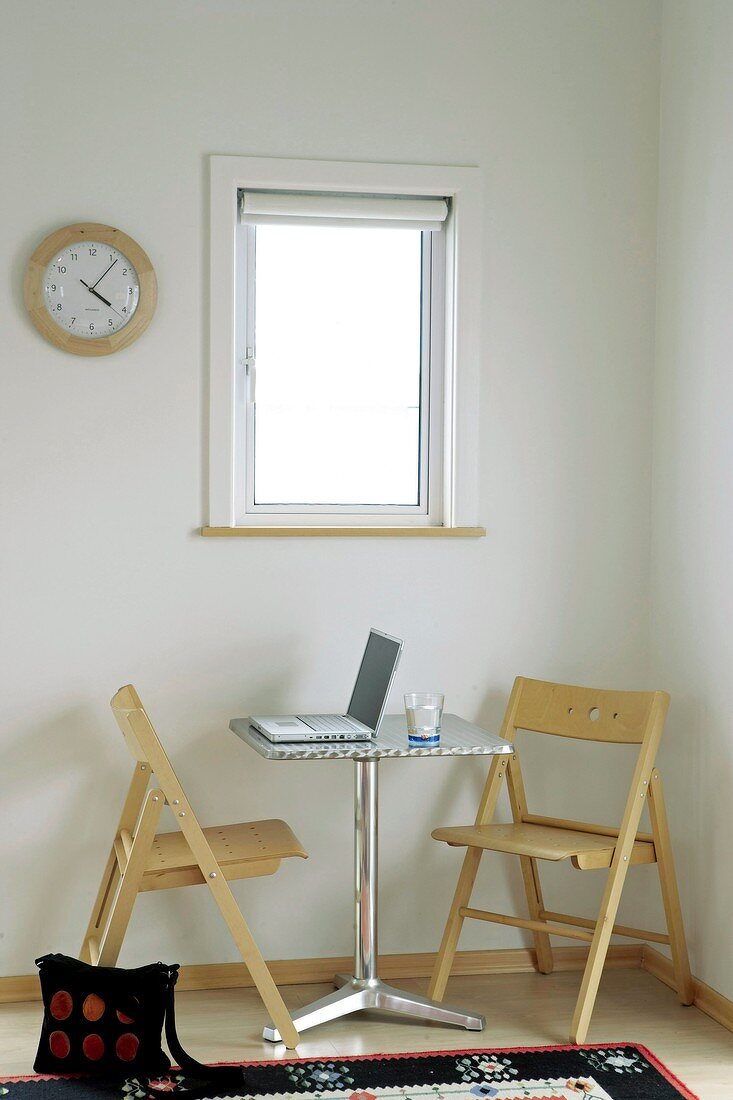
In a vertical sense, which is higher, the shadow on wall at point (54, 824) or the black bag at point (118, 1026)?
the shadow on wall at point (54, 824)

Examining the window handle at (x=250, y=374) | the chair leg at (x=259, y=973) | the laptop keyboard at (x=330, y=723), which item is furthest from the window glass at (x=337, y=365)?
the chair leg at (x=259, y=973)

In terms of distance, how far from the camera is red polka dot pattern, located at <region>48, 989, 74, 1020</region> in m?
2.46

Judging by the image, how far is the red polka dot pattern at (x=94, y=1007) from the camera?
245cm

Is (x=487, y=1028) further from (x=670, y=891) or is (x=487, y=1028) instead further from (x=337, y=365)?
(x=337, y=365)

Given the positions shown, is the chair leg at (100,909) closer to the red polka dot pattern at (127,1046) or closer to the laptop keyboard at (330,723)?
the red polka dot pattern at (127,1046)

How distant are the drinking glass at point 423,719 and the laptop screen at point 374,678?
0.27 ft

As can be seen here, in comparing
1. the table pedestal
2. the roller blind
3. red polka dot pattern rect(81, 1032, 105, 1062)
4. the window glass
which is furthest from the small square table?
the roller blind

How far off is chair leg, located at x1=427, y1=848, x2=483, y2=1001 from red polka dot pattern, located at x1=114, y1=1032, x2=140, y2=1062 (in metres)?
0.76

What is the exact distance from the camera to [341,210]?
305cm

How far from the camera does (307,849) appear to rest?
3.06 metres

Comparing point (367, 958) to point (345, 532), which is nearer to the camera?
point (367, 958)

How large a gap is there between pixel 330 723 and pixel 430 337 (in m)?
1.12

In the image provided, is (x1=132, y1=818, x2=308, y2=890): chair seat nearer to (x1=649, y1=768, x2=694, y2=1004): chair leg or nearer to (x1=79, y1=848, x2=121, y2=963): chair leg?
(x1=79, y1=848, x2=121, y2=963): chair leg

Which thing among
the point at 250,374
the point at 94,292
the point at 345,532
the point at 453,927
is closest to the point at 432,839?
the point at 453,927
